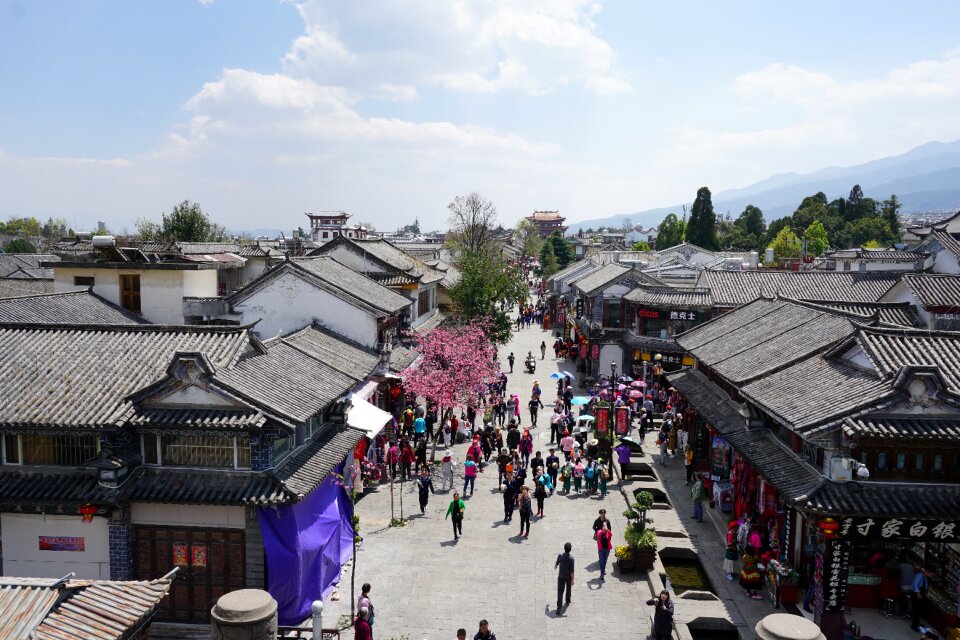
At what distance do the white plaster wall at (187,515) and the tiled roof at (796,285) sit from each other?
31.4 m

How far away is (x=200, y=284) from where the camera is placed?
3316cm

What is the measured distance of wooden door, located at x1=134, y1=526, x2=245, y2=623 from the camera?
16797 mm

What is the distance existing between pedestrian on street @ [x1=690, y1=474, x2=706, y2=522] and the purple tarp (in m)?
12.0

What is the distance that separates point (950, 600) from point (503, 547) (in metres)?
11.0

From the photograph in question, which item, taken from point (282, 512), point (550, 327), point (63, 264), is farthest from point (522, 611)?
point (550, 327)

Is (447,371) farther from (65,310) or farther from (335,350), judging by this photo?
(65,310)

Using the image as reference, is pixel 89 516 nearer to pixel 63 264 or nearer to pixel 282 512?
pixel 282 512

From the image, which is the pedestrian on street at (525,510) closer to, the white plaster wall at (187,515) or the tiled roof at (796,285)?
the white plaster wall at (187,515)

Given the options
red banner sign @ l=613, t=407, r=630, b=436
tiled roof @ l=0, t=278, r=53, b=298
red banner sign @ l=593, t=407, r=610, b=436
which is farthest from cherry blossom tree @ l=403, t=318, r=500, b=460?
tiled roof @ l=0, t=278, r=53, b=298

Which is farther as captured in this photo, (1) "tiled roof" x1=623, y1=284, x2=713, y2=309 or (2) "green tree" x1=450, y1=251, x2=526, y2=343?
(2) "green tree" x1=450, y1=251, x2=526, y2=343

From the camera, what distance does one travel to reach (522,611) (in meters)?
17.8

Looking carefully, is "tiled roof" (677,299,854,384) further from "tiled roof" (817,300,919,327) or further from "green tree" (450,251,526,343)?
"green tree" (450,251,526,343)

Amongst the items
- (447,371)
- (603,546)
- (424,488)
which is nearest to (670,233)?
(447,371)

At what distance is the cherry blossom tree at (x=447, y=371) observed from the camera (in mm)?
29562
